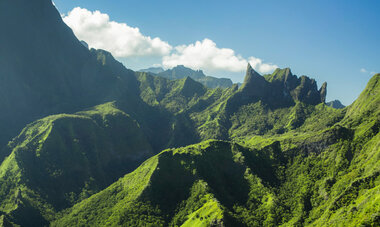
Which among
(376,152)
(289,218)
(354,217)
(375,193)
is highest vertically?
(376,152)

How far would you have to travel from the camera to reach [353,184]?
560 feet

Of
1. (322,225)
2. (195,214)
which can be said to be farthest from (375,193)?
(195,214)

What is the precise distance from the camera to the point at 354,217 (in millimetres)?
140500

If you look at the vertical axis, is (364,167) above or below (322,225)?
above

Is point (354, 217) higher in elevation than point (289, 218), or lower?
higher

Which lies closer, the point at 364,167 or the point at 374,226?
the point at 374,226

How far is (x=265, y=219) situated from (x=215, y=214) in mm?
43103

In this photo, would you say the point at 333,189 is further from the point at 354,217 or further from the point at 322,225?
the point at 354,217

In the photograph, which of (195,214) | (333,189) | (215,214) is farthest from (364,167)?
(195,214)

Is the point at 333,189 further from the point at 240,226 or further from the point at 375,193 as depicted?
the point at 240,226

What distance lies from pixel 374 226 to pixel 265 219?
3197 inches

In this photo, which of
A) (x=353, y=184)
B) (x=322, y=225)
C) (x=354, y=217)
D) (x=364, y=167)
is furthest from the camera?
(x=364, y=167)

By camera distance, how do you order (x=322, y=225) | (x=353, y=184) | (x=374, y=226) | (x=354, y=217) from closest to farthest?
(x=374, y=226)
(x=354, y=217)
(x=322, y=225)
(x=353, y=184)

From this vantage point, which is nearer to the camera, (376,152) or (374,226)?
(374,226)
